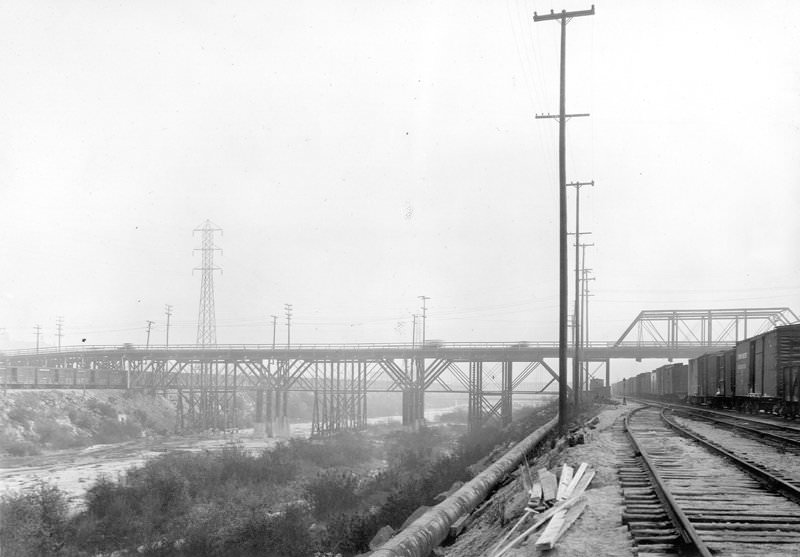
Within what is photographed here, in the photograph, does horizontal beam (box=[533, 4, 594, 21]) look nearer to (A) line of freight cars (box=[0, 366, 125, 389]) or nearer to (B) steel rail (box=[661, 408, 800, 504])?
(B) steel rail (box=[661, 408, 800, 504])

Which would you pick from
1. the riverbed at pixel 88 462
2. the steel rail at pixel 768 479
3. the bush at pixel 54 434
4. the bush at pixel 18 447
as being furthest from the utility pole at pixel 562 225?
the bush at pixel 54 434

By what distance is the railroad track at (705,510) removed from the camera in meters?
5.34

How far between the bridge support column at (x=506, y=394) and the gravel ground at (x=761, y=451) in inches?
1105

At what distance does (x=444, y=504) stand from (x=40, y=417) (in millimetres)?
48675

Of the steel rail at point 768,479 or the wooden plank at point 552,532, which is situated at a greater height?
the wooden plank at point 552,532

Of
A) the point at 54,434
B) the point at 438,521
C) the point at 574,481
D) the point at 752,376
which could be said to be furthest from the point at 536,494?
the point at 54,434

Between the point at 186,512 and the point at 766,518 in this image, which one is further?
the point at 186,512

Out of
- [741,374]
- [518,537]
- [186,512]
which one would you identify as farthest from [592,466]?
[741,374]

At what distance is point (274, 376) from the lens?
55000 millimetres

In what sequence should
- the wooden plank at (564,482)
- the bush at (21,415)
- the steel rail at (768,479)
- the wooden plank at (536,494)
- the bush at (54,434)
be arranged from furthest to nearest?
1. the bush at (21,415)
2. the bush at (54,434)
3. the wooden plank at (564,482)
4. the steel rail at (768,479)
5. the wooden plank at (536,494)

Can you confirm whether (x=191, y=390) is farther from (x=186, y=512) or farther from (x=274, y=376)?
(x=186, y=512)

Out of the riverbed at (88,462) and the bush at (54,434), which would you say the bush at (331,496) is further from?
the bush at (54,434)

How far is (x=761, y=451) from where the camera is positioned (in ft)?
40.8

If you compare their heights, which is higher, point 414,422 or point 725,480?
point 725,480
